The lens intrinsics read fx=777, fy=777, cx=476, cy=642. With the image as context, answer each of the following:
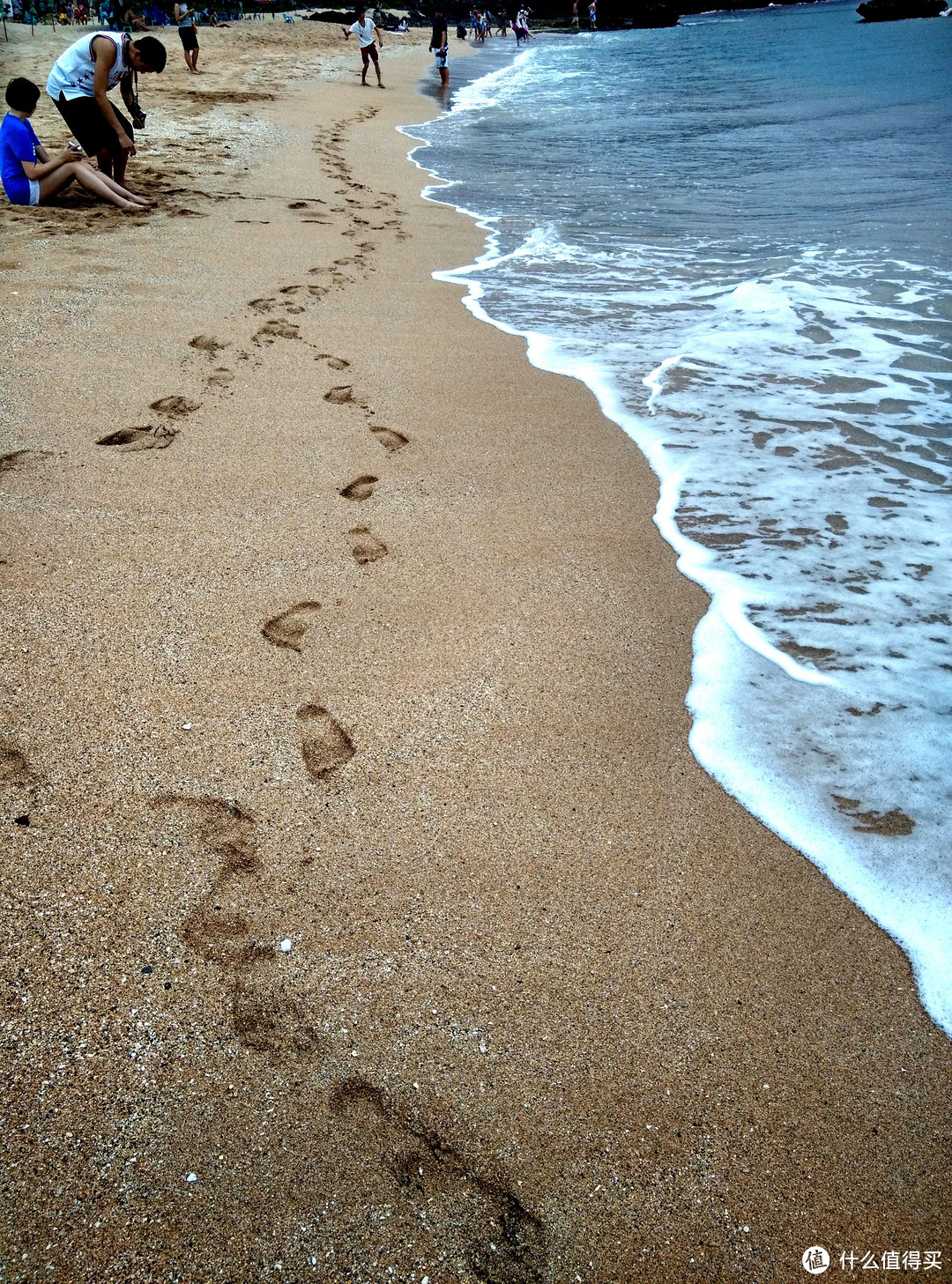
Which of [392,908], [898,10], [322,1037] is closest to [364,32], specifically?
[392,908]

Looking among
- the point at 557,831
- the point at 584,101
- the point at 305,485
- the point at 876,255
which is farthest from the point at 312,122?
the point at 557,831

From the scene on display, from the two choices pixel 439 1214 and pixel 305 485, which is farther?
pixel 305 485

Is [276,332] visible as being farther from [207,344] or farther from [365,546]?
[365,546]

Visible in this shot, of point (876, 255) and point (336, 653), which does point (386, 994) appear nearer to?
point (336, 653)

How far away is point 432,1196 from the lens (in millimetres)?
1125

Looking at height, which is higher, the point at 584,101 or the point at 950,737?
the point at 584,101

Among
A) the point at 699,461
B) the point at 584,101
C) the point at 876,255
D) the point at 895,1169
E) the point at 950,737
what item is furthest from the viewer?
the point at 584,101

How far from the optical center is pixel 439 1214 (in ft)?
3.64

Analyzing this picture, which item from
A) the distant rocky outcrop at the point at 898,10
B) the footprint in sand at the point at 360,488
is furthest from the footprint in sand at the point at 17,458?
the distant rocky outcrop at the point at 898,10

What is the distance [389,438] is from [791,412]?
186 centimetres

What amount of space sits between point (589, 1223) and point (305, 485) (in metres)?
2.20

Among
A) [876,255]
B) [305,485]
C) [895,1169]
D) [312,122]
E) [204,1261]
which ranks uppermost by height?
[312,122]

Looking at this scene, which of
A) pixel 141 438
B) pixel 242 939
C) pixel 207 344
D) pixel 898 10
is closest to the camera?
pixel 242 939

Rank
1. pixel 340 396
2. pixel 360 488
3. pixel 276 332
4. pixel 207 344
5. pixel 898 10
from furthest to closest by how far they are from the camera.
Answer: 1. pixel 898 10
2. pixel 276 332
3. pixel 207 344
4. pixel 340 396
5. pixel 360 488
